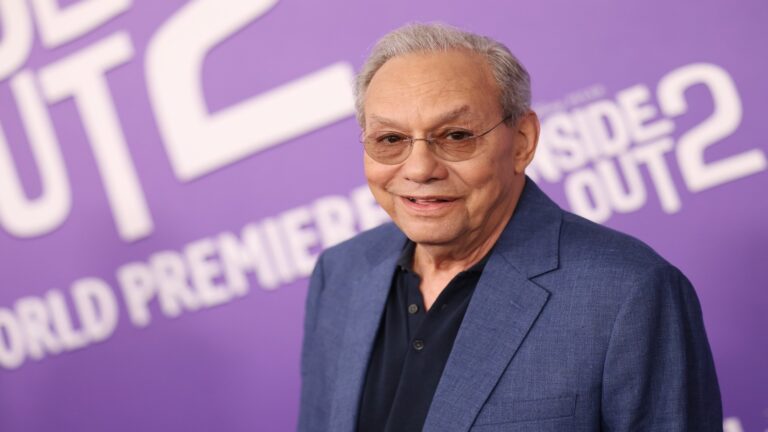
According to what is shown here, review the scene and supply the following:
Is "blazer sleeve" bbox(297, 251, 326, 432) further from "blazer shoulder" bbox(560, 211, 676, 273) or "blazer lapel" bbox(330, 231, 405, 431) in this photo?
"blazer shoulder" bbox(560, 211, 676, 273)

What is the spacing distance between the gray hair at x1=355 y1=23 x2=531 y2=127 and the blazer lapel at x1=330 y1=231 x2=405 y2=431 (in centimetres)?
41

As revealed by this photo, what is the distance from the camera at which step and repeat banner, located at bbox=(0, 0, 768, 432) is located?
2.65 meters

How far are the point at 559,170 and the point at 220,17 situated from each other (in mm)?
1284

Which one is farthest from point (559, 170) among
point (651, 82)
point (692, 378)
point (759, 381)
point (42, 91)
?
point (42, 91)

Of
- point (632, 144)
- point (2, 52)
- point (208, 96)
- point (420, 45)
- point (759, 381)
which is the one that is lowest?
point (759, 381)

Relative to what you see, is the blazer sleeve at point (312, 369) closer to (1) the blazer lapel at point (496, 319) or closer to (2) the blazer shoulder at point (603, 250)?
(1) the blazer lapel at point (496, 319)

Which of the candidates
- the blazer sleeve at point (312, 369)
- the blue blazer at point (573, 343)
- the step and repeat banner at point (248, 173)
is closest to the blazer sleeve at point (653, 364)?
the blue blazer at point (573, 343)

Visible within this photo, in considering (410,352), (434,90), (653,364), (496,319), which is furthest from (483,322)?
(434,90)

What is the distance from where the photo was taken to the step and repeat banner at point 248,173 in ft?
8.70

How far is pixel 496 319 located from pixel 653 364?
0.91 feet

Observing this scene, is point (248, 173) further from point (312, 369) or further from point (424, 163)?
point (424, 163)

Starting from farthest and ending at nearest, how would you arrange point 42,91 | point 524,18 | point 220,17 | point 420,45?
point 42,91, point 220,17, point 524,18, point 420,45

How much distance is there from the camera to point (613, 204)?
109 inches

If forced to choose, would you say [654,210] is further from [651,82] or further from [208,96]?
[208,96]
